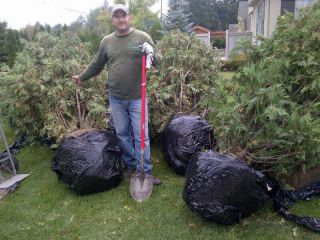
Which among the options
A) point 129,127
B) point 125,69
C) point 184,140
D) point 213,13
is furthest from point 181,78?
point 213,13

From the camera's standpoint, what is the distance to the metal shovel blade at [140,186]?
370 cm

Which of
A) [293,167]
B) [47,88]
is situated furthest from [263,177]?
[47,88]

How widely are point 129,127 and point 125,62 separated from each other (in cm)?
80

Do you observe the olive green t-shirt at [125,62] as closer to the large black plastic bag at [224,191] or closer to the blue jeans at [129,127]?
the blue jeans at [129,127]

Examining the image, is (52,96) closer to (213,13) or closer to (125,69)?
(125,69)

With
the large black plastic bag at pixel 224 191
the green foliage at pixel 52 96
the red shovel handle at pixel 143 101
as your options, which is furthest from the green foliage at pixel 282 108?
the green foliage at pixel 52 96

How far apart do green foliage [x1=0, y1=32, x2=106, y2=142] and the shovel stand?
107 cm

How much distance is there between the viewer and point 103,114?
4.78m

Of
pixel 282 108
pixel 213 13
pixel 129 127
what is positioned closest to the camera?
pixel 282 108

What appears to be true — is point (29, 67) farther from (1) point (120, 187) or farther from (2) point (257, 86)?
(2) point (257, 86)

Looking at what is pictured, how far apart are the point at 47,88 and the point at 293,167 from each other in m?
3.32

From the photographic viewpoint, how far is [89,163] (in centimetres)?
378

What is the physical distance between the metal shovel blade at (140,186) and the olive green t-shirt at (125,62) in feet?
2.91

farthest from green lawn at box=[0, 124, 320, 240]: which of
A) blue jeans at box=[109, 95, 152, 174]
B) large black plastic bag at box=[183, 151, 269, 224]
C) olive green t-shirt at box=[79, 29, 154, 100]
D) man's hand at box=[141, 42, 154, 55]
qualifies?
man's hand at box=[141, 42, 154, 55]
